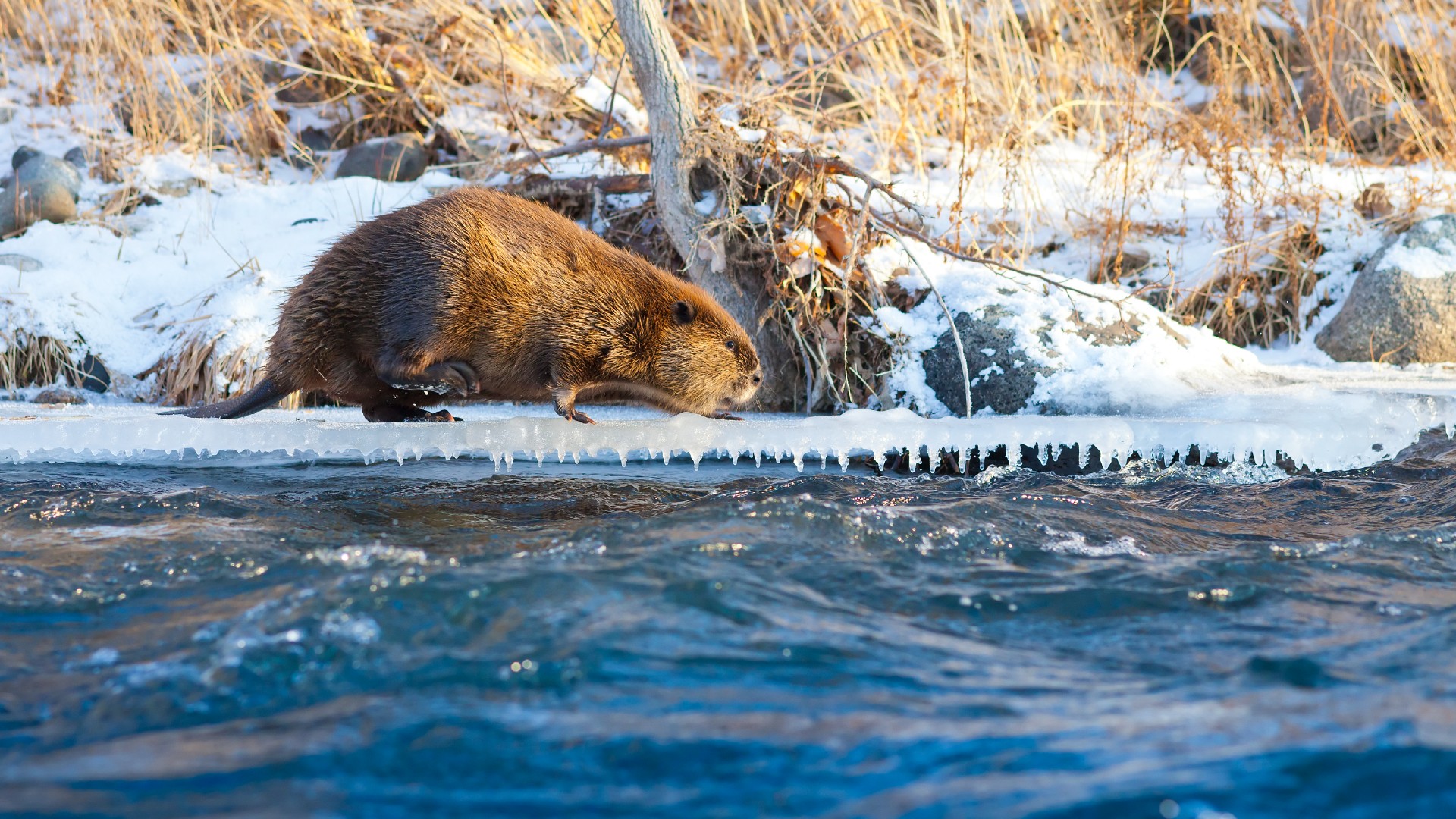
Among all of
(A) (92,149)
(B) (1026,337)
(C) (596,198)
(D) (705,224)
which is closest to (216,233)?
(A) (92,149)

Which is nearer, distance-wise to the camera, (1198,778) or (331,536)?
(1198,778)

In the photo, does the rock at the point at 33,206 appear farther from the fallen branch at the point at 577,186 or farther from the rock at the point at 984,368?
the rock at the point at 984,368

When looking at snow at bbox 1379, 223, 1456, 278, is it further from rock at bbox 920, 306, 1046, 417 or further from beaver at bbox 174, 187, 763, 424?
beaver at bbox 174, 187, 763, 424

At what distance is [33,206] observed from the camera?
7238 millimetres

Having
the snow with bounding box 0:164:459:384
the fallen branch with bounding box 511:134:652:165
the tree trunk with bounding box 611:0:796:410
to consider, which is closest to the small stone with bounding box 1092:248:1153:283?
the tree trunk with bounding box 611:0:796:410

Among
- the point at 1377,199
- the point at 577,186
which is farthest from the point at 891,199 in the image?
the point at 1377,199

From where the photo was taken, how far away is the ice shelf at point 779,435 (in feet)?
11.7

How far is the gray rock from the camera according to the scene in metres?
7.30

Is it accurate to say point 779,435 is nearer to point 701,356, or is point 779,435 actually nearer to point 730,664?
point 701,356

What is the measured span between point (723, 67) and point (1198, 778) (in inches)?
317

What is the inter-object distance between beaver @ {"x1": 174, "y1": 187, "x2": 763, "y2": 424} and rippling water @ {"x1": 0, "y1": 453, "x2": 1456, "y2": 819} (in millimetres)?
966

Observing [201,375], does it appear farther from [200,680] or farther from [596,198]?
[200,680]

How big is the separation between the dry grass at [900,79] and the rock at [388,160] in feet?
0.91

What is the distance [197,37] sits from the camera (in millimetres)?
9531
